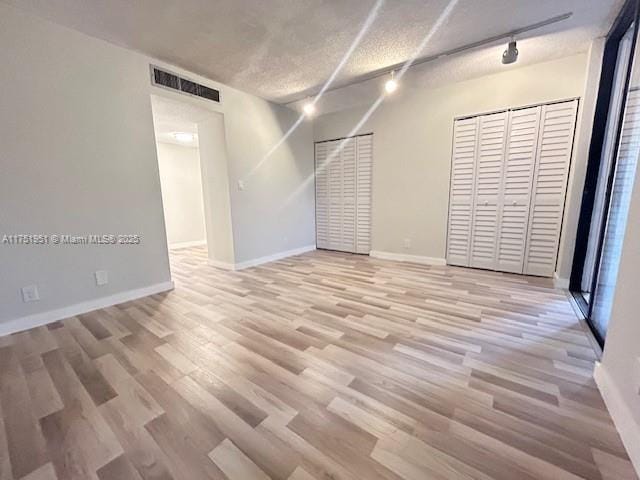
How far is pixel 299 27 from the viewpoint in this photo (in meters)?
2.17

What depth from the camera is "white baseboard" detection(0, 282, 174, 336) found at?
6.70ft

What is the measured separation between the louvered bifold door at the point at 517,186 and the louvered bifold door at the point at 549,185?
6 cm

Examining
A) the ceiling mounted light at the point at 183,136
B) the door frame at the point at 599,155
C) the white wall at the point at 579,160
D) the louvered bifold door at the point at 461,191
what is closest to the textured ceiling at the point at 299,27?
the door frame at the point at 599,155

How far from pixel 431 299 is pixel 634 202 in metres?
1.62

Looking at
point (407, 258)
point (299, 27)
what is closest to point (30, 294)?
point (299, 27)

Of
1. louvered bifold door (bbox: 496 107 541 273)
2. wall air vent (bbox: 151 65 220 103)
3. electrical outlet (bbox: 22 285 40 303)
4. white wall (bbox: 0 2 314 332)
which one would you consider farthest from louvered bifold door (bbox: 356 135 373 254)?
electrical outlet (bbox: 22 285 40 303)

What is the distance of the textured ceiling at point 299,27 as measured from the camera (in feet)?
6.34

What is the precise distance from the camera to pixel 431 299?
2.57 metres

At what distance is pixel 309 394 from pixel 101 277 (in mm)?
2345

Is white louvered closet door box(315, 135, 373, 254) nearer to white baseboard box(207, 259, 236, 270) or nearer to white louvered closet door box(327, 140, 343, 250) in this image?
white louvered closet door box(327, 140, 343, 250)

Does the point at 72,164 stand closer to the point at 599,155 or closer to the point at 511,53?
the point at 511,53

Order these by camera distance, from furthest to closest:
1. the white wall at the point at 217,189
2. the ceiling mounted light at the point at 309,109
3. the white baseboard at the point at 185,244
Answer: the white baseboard at the point at 185,244
the ceiling mounted light at the point at 309,109
the white wall at the point at 217,189

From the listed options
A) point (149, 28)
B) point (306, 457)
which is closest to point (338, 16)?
point (149, 28)

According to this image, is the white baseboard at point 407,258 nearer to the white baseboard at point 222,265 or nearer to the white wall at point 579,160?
the white wall at point 579,160
